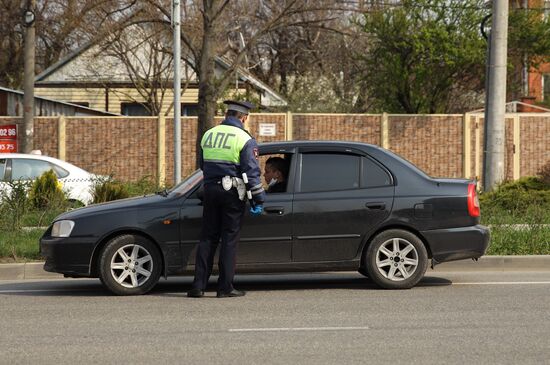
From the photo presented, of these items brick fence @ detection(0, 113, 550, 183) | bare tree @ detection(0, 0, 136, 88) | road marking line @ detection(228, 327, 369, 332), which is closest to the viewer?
road marking line @ detection(228, 327, 369, 332)

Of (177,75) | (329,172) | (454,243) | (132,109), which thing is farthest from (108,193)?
(132,109)

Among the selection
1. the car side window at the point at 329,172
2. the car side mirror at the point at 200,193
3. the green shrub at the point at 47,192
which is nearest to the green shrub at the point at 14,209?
the green shrub at the point at 47,192

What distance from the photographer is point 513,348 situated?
7844 millimetres

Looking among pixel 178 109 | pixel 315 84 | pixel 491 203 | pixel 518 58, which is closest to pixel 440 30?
pixel 518 58

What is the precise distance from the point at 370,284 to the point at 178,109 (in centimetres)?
1029

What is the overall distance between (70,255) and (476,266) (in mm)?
4879

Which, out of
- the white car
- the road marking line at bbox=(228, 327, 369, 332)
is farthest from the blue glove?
the white car

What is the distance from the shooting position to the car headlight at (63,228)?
1091cm

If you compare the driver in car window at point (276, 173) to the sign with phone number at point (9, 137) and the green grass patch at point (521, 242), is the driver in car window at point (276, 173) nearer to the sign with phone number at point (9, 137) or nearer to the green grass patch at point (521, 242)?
the green grass patch at point (521, 242)

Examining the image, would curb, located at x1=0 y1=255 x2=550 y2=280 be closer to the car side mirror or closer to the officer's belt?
the car side mirror

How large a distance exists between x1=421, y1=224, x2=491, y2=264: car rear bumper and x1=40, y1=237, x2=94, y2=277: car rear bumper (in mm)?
3354

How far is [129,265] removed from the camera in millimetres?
10852

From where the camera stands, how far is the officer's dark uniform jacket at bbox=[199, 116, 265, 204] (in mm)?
10336

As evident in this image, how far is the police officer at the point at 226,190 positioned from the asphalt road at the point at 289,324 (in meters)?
0.35
